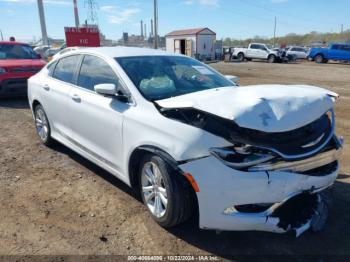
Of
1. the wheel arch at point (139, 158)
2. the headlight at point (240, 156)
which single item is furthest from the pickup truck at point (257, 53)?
the headlight at point (240, 156)

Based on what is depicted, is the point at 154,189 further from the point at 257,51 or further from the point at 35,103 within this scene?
the point at 257,51

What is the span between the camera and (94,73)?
413cm

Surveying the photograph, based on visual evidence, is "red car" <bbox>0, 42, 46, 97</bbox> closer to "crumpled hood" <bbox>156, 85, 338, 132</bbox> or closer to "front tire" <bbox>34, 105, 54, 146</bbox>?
"front tire" <bbox>34, 105, 54, 146</bbox>

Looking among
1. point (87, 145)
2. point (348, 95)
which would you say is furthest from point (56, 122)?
point (348, 95)

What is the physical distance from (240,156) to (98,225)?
166cm

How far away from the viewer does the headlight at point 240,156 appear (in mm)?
2578

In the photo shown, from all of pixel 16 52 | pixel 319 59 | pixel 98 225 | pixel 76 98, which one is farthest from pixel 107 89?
pixel 319 59

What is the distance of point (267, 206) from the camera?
2.67 meters

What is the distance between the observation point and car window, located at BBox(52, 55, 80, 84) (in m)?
4.57

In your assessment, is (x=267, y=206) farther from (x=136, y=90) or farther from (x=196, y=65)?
(x=196, y=65)

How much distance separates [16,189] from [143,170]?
6.29 feet

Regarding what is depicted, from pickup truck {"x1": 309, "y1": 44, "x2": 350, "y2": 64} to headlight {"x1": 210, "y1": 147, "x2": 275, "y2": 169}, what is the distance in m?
31.6

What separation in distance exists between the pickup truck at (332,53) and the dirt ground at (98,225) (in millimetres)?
28982

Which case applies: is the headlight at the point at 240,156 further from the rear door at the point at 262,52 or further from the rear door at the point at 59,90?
the rear door at the point at 262,52
